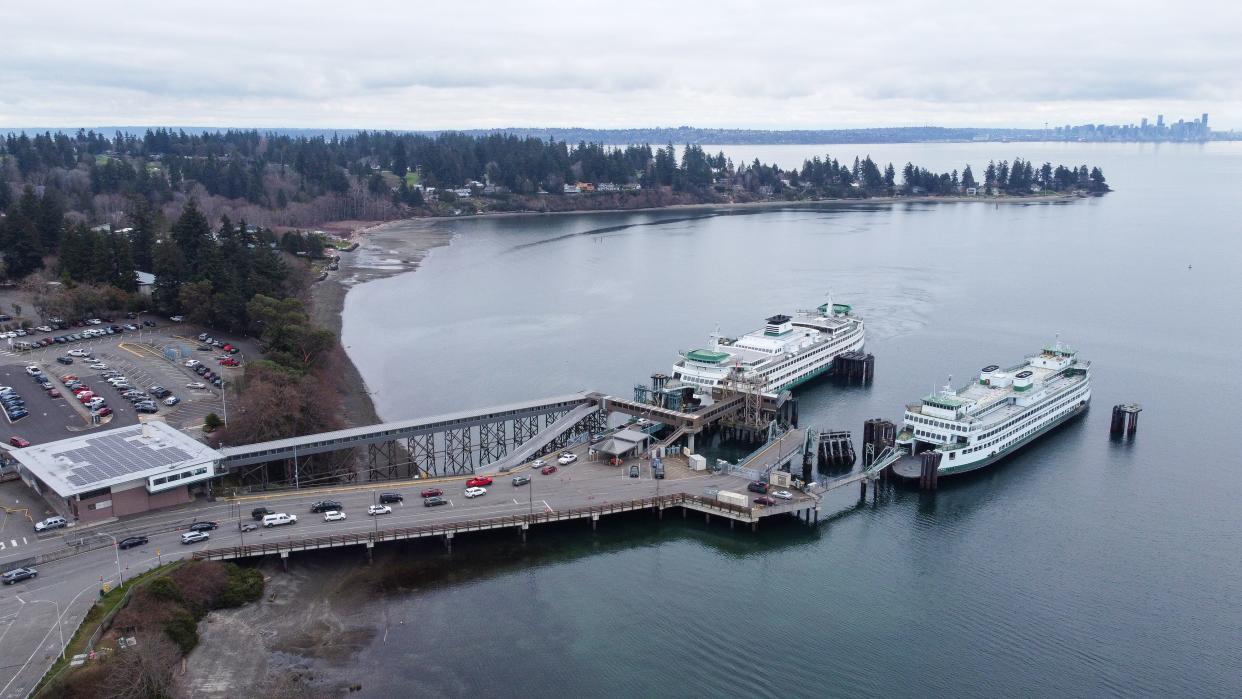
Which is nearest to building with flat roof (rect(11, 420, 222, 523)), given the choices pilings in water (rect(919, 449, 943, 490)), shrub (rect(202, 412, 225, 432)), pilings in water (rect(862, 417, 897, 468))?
shrub (rect(202, 412, 225, 432))

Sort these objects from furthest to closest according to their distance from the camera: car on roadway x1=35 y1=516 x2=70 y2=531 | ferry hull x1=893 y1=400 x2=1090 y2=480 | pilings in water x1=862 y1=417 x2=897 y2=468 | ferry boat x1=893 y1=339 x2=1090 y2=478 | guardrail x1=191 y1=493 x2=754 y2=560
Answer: pilings in water x1=862 y1=417 x2=897 y2=468, ferry boat x1=893 y1=339 x2=1090 y2=478, ferry hull x1=893 y1=400 x2=1090 y2=480, guardrail x1=191 y1=493 x2=754 y2=560, car on roadway x1=35 y1=516 x2=70 y2=531

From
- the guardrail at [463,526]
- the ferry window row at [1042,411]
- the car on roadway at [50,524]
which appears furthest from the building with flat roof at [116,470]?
the ferry window row at [1042,411]

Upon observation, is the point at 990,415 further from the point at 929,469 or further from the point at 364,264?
the point at 364,264

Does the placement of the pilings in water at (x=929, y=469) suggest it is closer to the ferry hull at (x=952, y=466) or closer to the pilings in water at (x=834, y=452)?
the ferry hull at (x=952, y=466)

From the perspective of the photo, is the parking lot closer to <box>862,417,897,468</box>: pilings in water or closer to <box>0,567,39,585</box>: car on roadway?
<box>0,567,39,585</box>: car on roadway

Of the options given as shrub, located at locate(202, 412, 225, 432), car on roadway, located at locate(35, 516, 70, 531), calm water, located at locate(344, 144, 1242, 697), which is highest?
shrub, located at locate(202, 412, 225, 432)

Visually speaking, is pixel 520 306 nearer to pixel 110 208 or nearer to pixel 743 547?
pixel 743 547
